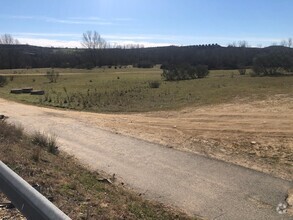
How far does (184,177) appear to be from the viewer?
31.2ft

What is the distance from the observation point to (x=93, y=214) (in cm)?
582

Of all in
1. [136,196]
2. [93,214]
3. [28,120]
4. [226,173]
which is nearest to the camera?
[93,214]

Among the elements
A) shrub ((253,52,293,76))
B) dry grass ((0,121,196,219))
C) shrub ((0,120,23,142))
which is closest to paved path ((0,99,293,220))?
dry grass ((0,121,196,219))

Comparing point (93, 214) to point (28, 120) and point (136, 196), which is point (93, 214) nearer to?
point (136, 196)

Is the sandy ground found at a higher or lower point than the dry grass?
lower

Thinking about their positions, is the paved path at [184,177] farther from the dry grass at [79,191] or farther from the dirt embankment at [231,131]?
the dirt embankment at [231,131]

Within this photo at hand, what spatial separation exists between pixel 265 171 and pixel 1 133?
6.36 meters

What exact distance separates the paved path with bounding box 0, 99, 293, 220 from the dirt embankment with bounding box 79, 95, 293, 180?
0.72 meters

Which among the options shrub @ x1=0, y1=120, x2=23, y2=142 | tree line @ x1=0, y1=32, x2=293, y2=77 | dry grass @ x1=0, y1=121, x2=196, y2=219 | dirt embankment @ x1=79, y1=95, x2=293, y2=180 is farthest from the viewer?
tree line @ x1=0, y1=32, x2=293, y2=77

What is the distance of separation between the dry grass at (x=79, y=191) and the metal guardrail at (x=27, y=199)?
1.40 m

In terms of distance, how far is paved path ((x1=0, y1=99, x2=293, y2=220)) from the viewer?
25.4 ft

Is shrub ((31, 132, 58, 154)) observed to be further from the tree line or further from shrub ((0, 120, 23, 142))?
the tree line

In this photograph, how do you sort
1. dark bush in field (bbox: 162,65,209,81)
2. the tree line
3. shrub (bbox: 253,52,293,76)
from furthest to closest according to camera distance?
the tree line, dark bush in field (bbox: 162,65,209,81), shrub (bbox: 253,52,293,76)

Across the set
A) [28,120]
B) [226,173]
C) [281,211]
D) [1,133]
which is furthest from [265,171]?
[28,120]
